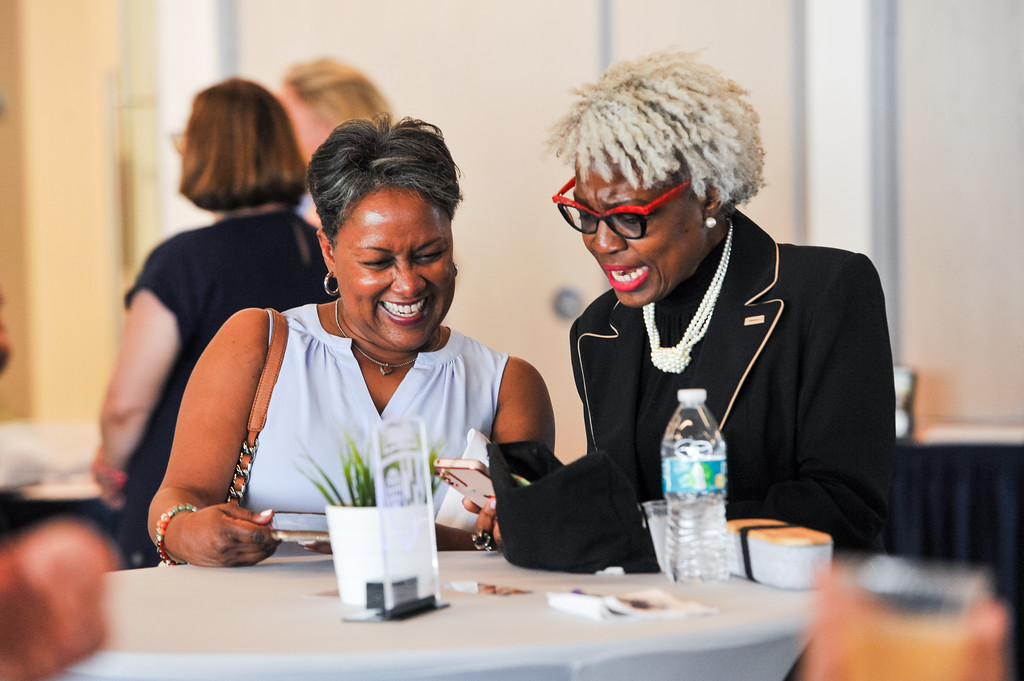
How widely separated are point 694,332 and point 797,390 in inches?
9.1

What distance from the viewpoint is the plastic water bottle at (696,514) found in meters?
1.56

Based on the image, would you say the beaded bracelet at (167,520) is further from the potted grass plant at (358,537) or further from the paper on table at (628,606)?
the paper on table at (628,606)

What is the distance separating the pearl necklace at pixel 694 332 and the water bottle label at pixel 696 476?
1.59 ft

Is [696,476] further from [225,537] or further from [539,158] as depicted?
[539,158]

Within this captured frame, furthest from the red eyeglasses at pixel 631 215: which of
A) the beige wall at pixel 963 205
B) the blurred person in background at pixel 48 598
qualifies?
the beige wall at pixel 963 205

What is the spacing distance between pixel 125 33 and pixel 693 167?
3570 mm

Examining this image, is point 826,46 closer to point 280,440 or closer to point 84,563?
point 280,440

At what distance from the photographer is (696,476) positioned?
5.12 ft

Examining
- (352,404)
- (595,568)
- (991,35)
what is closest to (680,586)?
(595,568)

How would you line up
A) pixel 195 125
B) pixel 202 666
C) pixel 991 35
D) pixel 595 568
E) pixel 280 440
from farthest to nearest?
1. pixel 991 35
2. pixel 195 125
3. pixel 280 440
4. pixel 595 568
5. pixel 202 666

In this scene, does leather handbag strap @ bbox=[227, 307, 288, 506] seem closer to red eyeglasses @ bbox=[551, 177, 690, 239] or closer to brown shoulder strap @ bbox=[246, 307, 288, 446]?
brown shoulder strap @ bbox=[246, 307, 288, 446]

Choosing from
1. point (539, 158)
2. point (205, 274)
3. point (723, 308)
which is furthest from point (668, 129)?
point (539, 158)

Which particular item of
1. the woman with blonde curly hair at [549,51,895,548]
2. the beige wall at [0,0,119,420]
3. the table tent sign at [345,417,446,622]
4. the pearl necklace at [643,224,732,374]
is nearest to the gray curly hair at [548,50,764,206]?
the woman with blonde curly hair at [549,51,895,548]

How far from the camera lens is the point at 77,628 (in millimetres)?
657
